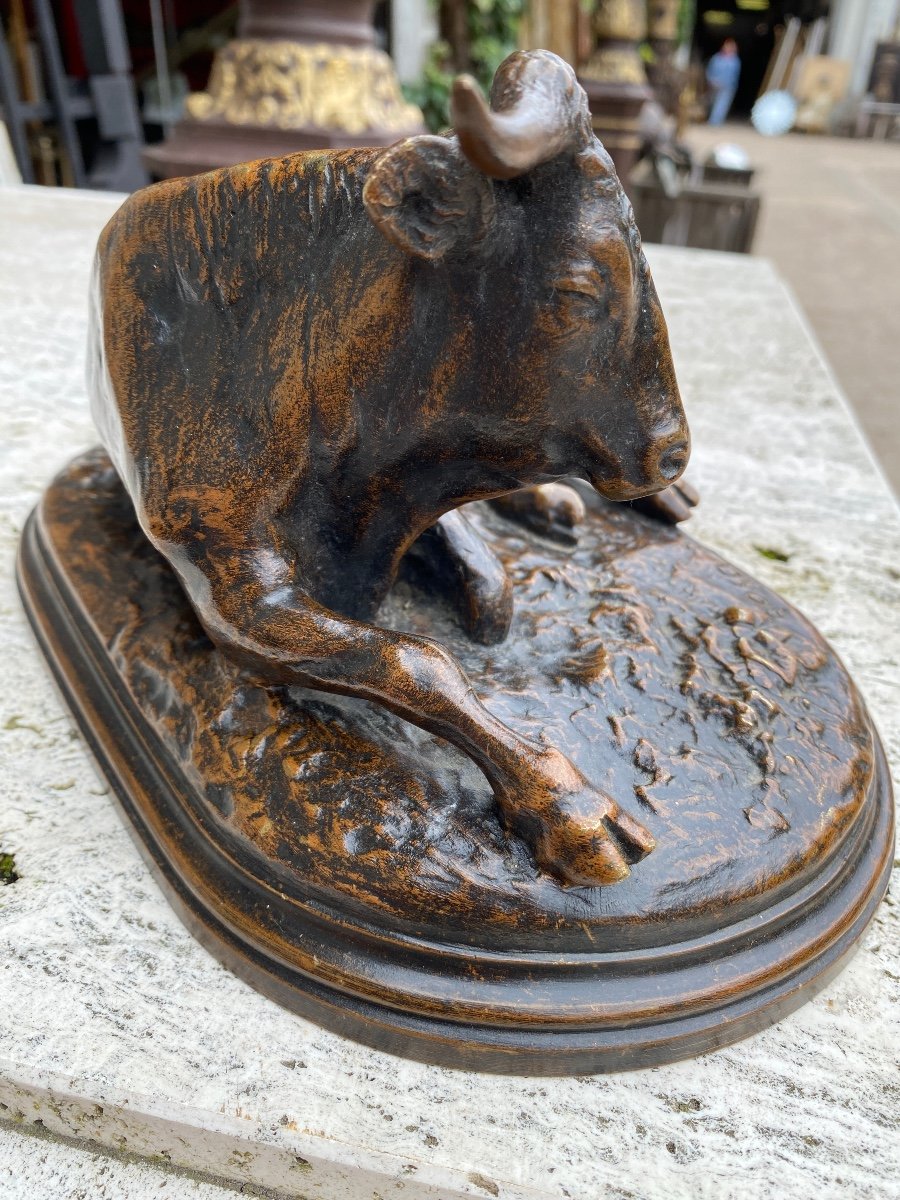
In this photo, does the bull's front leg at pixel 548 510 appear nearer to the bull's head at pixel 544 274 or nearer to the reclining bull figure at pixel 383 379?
the reclining bull figure at pixel 383 379

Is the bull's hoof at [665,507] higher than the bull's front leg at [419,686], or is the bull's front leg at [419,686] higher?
the bull's front leg at [419,686]

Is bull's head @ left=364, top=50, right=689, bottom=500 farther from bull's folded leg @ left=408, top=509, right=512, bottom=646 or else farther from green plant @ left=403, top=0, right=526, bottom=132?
green plant @ left=403, top=0, right=526, bottom=132

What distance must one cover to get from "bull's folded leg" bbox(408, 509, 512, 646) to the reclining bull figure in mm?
108

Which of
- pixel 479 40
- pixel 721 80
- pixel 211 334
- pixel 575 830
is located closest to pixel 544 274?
pixel 211 334

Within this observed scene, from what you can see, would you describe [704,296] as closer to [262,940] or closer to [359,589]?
[359,589]

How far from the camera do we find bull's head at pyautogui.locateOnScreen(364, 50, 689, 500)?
64 cm

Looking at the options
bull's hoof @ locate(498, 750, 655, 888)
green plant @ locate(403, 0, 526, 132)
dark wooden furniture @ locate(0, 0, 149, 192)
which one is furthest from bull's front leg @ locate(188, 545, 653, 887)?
green plant @ locate(403, 0, 526, 132)

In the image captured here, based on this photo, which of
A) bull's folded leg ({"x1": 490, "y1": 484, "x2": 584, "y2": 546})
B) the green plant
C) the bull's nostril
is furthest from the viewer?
the green plant

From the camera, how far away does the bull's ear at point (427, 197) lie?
643 mm

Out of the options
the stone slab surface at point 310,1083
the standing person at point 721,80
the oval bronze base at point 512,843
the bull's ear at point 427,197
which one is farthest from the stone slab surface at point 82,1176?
the standing person at point 721,80

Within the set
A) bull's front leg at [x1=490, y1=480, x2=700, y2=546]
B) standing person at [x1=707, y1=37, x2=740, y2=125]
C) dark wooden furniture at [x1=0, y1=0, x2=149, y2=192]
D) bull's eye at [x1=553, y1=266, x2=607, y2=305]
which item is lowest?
standing person at [x1=707, y1=37, x2=740, y2=125]

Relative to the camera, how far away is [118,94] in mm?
4773

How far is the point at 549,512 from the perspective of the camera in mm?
1299

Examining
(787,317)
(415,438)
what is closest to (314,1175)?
(415,438)
